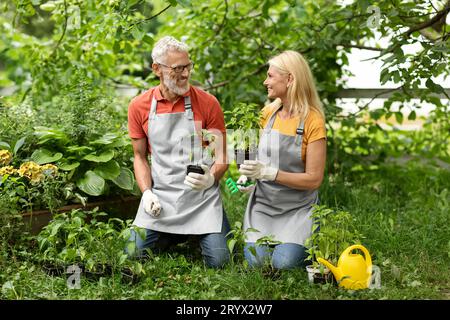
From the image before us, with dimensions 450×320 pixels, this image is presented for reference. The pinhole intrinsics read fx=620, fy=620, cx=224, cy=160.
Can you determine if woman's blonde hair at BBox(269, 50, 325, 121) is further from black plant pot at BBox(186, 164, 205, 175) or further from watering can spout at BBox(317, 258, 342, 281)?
watering can spout at BBox(317, 258, 342, 281)

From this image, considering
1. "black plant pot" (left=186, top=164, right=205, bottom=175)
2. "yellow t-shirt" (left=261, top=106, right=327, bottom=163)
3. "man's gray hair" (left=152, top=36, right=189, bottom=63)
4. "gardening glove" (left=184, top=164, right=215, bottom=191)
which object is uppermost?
"man's gray hair" (left=152, top=36, right=189, bottom=63)

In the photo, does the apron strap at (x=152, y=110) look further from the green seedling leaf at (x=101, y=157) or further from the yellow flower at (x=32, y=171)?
the yellow flower at (x=32, y=171)

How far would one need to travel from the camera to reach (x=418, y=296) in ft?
9.65

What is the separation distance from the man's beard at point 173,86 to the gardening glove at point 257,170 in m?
0.57

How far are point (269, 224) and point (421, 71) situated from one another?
51.2 inches

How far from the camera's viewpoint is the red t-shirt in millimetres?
3504

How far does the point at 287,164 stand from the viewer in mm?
3369

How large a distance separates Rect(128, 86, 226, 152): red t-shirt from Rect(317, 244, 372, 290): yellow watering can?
1029 mm

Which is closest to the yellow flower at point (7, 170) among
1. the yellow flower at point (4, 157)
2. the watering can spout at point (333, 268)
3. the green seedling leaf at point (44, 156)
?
the yellow flower at point (4, 157)

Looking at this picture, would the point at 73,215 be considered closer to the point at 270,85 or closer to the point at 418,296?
the point at 270,85

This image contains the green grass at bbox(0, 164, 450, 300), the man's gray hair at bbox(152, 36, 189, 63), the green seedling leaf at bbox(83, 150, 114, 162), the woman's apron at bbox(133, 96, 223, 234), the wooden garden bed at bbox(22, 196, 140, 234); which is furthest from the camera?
the green seedling leaf at bbox(83, 150, 114, 162)

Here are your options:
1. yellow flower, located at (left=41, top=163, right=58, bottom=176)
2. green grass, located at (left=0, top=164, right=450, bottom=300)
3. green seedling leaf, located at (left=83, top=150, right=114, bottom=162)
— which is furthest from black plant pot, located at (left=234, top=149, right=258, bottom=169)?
yellow flower, located at (left=41, top=163, right=58, bottom=176)

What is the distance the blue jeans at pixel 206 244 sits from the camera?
3.36 metres

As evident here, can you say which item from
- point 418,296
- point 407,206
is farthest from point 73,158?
point 407,206
